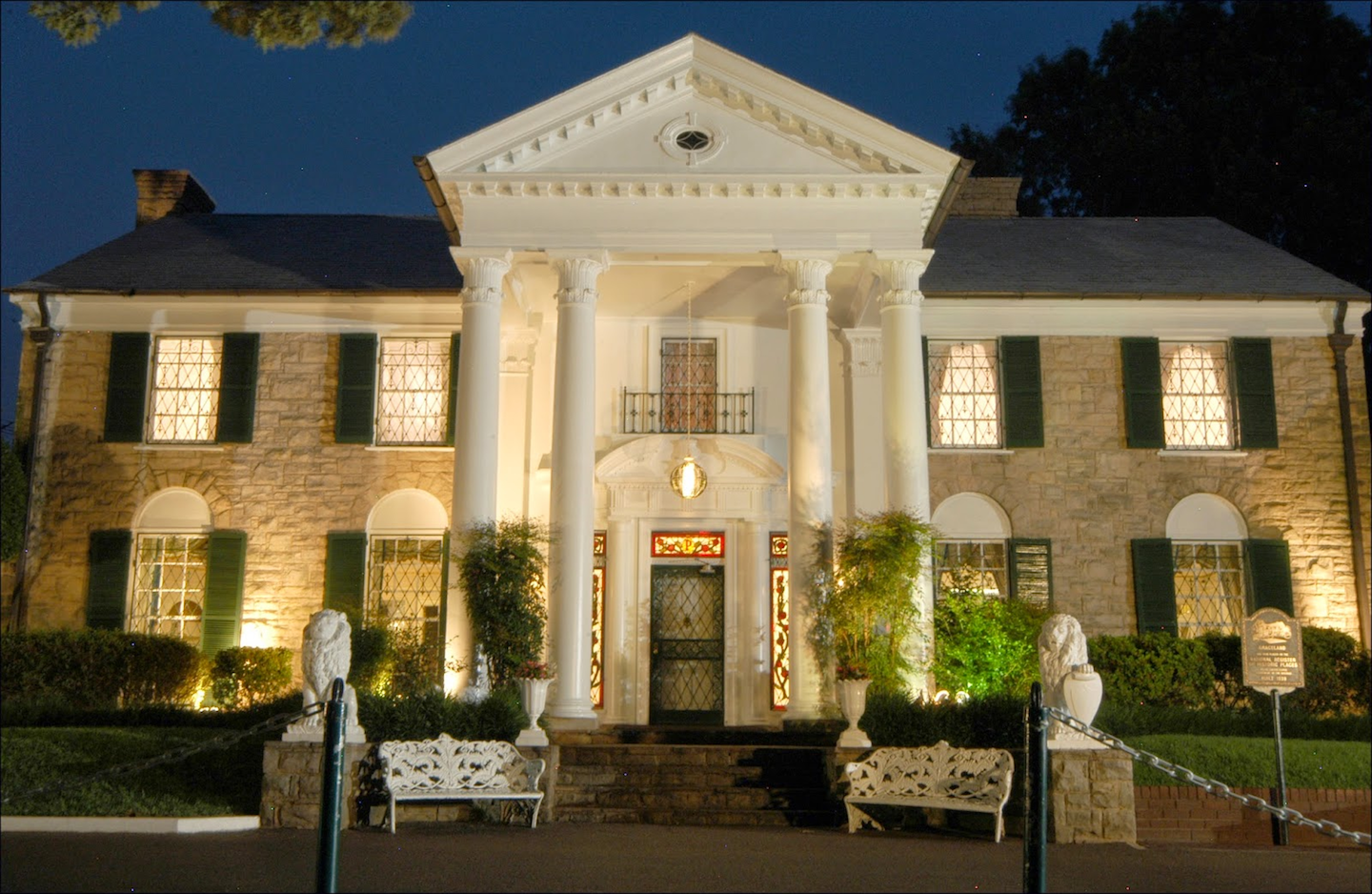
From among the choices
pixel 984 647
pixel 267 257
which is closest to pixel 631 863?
pixel 984 647

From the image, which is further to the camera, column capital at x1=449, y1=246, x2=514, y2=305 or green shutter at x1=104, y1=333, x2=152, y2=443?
green shutter at x1=104, y1=333, x2=152, y2=443

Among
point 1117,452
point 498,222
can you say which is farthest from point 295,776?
A: point 1117,452

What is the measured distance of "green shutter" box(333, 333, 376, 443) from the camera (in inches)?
797

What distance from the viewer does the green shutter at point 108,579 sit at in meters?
19.6

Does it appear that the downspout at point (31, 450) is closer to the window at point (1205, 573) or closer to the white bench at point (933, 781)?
the white bench at point (933, 781)

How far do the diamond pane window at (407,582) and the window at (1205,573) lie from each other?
393 inches

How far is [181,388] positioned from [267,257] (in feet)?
9.13

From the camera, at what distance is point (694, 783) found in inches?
567

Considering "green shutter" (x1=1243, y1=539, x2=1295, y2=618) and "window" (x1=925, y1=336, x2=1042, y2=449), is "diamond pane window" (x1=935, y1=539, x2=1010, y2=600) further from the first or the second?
"green shutter" (x1=1243, y1=539, x2=1295, y2=618)

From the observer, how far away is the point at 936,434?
66.8 feet

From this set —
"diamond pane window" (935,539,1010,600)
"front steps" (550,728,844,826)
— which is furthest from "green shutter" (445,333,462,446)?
"diamond pane window" (935,539,1010,600)

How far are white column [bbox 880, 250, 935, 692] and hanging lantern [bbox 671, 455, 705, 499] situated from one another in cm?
285

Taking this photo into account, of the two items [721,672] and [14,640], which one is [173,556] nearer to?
[14,640]

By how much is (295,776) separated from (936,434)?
36.5 ft
